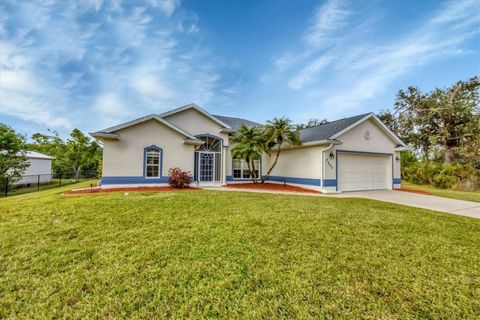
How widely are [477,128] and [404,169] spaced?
7653mm

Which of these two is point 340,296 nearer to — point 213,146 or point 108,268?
point 108,268

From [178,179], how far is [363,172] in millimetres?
11823

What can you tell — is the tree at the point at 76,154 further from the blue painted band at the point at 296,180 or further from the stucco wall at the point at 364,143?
the stucco wall at the point at 364,143

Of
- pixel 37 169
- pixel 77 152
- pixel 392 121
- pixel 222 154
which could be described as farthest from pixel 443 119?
pixel 37 169

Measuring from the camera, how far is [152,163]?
11961mm

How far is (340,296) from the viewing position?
2.65 meters

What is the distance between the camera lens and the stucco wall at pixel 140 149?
11023mm

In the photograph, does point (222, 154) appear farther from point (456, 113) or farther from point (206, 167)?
point (456, 113)

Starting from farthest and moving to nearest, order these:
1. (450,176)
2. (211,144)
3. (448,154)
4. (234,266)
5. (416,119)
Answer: (416,119), (448,154), (450,176), (211,144), (234,266)

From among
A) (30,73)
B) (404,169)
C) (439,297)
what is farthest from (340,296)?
(404,169)

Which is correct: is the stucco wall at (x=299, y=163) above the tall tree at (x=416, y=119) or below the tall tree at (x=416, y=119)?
below

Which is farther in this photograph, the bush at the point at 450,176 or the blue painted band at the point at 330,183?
the bush at the point at 450,176

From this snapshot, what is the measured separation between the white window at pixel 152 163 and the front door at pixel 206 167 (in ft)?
9.18

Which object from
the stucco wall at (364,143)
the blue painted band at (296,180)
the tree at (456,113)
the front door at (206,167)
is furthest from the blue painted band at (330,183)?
the tree at (456,113)
